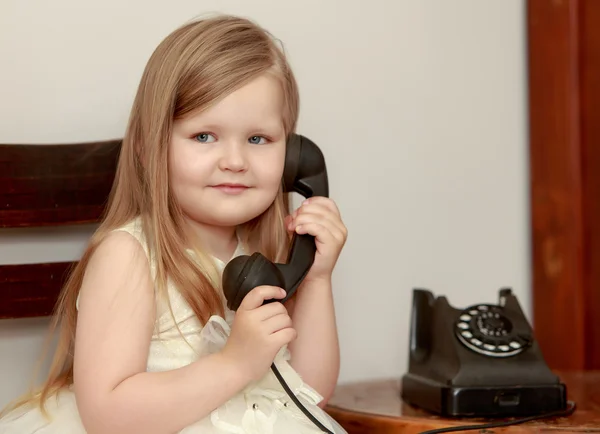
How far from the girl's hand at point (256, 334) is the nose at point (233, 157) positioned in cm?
16

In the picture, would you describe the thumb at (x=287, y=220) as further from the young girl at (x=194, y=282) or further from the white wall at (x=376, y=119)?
the white wall at (x=376, y=119)

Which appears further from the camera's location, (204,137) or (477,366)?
(477,366)

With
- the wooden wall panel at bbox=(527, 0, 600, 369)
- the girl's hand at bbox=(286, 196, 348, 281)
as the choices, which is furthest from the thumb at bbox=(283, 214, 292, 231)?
the wooden wall panel at bbox=(527, 0, 600, 369)

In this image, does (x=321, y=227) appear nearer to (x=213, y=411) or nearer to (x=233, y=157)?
(x=233, y=157)

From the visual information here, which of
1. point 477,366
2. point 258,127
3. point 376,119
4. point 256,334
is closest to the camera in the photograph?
point 256,334

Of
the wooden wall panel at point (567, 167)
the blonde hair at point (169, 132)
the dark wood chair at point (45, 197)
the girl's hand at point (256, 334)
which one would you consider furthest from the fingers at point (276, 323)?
the wooden wall panel at point (567, 167)

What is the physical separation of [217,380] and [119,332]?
13 cm

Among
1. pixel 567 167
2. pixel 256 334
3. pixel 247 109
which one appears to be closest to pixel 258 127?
pixel 247 109

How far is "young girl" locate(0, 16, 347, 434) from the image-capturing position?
102 cm

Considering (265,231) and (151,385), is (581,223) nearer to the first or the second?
(265,231)

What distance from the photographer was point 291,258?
114 centimetres

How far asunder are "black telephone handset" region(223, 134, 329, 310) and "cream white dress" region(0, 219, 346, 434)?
0.08m

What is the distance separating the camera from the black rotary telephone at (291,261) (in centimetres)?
102

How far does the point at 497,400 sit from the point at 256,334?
1.26 ft
